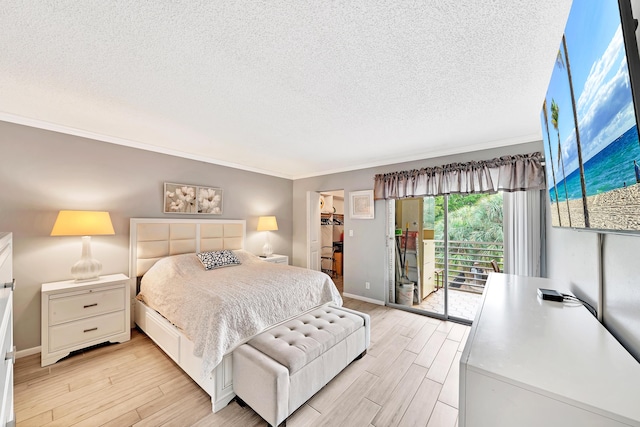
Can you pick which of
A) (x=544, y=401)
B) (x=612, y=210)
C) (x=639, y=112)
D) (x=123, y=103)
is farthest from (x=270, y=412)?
(x=123, y=103)

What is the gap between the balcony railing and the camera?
11.9ft

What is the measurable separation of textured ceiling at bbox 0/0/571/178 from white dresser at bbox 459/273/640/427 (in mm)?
1484

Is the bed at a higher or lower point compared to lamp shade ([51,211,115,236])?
lower

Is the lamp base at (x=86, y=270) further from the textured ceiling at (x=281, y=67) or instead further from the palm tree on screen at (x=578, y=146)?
the palm tree on screen at (x=578, y=146)

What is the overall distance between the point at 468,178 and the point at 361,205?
164cm

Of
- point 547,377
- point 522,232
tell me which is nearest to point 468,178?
point 522,232

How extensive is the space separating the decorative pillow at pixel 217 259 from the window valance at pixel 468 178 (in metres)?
2.36

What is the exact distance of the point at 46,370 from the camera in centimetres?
220

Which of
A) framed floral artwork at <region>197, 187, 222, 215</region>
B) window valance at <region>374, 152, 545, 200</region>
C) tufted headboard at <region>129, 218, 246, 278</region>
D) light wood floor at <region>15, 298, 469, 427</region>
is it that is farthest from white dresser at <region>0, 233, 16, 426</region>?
window valance at <region>374, 152, 545, 200</region>

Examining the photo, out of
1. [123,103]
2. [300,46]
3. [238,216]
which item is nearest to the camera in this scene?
[300,46]

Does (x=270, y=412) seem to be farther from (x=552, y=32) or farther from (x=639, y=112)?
(x=552, y=32)

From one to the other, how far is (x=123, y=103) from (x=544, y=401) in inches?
122

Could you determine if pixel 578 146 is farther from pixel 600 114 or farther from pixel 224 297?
pixel 224 297

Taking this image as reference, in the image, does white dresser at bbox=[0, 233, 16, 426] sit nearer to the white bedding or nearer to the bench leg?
the white bedding
